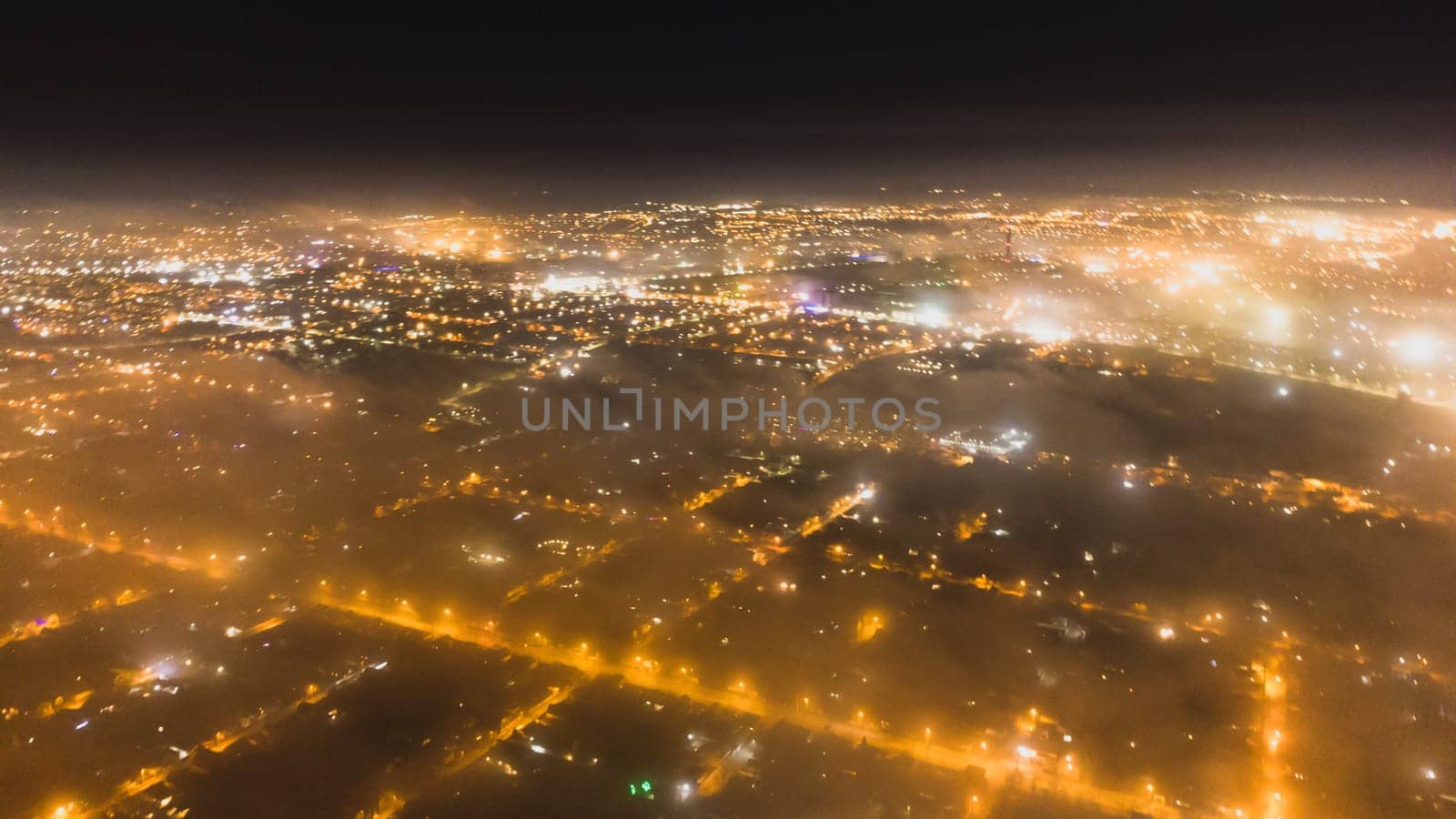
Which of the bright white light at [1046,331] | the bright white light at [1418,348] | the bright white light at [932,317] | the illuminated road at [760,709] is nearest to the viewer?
the illuminated road at [760,709]

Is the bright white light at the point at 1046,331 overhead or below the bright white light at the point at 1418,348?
below

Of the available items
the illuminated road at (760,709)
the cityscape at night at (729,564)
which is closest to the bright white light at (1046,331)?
the cityscape at night at (729,564)

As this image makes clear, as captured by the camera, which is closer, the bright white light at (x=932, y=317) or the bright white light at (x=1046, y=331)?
the bright white light at (x=1046, y=331)

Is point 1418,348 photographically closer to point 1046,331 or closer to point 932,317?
point 1046,331

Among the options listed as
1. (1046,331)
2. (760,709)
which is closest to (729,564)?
(760,709)

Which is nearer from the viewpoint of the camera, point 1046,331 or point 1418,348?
point 1418,348

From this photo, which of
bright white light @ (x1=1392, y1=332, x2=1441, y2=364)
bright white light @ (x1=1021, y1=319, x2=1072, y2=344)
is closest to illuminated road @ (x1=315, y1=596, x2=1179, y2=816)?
bright white light @ (x1=1021, y1=319, x2=1072, y2=344)

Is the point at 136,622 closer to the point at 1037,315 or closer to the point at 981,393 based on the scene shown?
the point at 981,393

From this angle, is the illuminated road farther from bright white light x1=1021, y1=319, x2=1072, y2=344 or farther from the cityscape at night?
bright white light x1=1021, y1=319, x2=1072, y2=344

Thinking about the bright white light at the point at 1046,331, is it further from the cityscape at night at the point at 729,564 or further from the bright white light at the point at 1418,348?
the bright white light at the point at 1418,348

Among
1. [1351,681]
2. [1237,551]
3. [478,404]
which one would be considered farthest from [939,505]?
[478,404]

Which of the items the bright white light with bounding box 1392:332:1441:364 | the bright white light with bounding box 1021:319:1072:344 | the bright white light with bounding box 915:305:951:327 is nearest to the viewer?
the bright white light with bounding box 1392:332:1441:364
